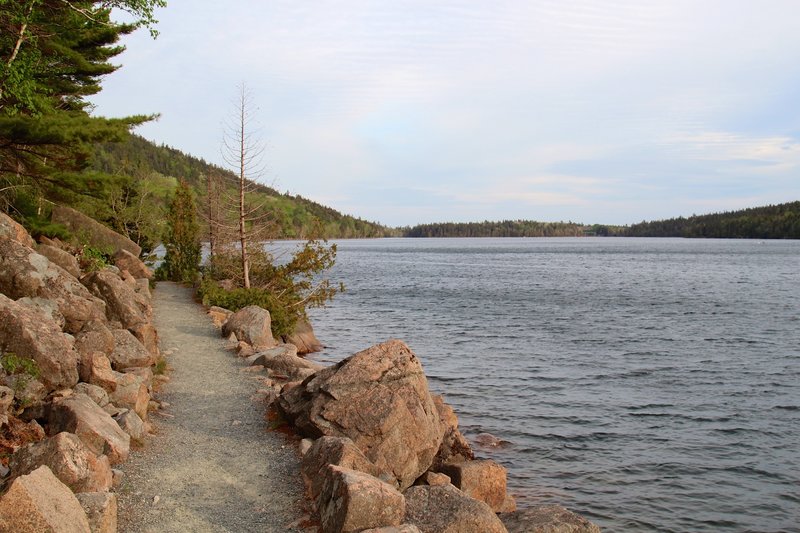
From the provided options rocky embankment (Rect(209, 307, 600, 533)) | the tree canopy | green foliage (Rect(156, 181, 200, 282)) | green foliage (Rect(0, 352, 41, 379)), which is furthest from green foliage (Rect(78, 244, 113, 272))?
rocky embankment (Rect(209, 307, 600, 533))

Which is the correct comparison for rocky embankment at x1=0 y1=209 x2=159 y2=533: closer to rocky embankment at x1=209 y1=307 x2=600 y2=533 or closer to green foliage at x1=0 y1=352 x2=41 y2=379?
green foliage at x1=0 y1=352 x2=41 y2=379

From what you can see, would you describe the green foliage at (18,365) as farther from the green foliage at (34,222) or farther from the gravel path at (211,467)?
the green foliage at (34,222)

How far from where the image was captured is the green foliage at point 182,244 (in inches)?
1553

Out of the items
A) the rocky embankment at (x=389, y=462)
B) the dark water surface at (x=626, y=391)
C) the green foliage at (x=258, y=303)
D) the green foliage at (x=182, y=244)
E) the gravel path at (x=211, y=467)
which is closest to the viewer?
the rocky embankment at (x=389, y=462)

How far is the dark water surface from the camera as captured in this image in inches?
600

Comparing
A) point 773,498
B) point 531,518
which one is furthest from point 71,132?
point 773,498

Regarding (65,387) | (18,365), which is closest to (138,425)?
(65,387)

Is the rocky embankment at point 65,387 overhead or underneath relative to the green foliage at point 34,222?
underneath

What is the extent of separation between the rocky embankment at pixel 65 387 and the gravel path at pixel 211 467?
488 mm

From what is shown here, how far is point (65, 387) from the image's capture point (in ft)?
41.4

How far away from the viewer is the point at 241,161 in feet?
104

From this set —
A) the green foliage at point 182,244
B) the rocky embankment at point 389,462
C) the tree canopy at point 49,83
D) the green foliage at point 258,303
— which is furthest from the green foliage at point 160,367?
the green foliage at point 182,244

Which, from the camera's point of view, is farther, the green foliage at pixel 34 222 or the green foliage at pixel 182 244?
the green foliage at pixel 182 244

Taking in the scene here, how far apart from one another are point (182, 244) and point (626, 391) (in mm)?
27974
